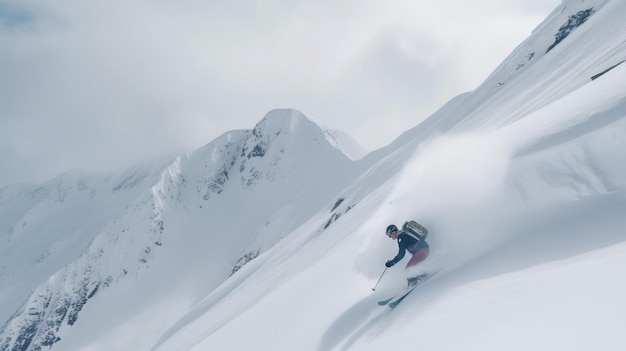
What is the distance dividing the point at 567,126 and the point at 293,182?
132 m

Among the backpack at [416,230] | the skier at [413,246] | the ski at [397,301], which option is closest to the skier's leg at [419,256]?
the skier at [413,246]

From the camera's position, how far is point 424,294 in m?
9.29

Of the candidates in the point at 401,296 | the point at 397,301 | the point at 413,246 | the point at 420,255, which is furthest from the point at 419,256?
the point at 397,301

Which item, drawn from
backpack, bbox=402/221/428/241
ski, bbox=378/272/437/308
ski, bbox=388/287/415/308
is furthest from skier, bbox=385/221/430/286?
ski, bbox=388/287/415/308

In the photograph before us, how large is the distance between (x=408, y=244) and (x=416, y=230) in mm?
358

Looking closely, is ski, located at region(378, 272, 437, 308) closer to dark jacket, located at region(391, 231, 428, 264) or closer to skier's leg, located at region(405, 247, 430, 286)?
skier's leg, located at region(405, 247, 430, 286)

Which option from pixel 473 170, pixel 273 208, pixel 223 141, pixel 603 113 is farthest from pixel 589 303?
pixel 223 141

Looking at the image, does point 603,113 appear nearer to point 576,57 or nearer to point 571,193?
point 571,193

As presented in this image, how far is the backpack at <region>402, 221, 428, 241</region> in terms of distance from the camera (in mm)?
11039

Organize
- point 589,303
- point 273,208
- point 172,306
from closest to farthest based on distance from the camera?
point 589,303, point 172,306, point 273,208

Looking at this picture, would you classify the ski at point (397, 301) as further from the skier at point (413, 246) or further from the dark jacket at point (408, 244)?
the dark jacket at point (408, 244)

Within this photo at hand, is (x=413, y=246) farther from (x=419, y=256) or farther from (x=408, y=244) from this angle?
(x=419, y=256)

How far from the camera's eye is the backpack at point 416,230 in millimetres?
11039

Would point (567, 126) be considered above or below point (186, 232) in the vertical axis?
below
